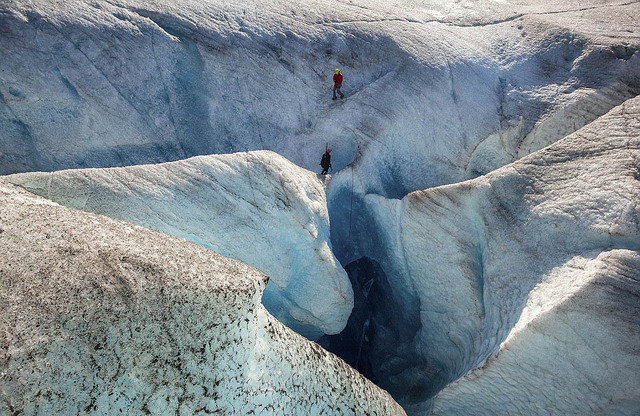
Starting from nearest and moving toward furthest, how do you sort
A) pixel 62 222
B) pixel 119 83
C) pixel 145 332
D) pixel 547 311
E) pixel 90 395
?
pixel 90 395 < pixel 145 332 < pixel 62 222 < pixel 547 311 < pixel 119 83

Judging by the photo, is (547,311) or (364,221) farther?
(364,221)

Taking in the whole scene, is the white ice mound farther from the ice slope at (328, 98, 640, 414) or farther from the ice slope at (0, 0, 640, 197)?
the ice slope at (0, 0, 640, 197)

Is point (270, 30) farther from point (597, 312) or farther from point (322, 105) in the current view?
point (597, 312)

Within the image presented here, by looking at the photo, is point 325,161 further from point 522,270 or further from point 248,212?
point 522,270

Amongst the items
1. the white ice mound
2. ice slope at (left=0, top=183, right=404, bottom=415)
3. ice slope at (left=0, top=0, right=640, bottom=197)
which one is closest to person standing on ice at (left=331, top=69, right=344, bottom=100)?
ice slope at (left=0, top=0, right=640, bottom=197)

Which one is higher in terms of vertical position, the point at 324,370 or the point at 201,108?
the point at 201,108

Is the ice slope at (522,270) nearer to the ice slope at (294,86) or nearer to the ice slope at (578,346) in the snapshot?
the ice slope at (578,346)

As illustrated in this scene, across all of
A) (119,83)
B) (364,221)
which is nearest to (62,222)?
(119,83)
